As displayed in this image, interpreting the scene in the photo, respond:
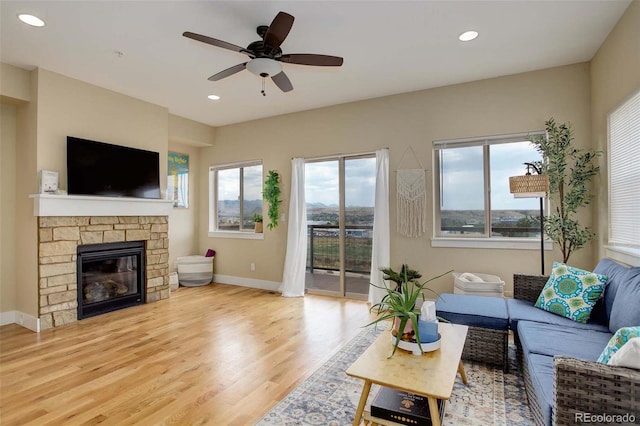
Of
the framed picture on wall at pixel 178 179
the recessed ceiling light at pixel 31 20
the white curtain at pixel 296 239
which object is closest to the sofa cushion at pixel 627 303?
the white curtain at pixel 296 239

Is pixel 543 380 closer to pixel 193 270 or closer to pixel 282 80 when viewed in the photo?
pixel 282 80

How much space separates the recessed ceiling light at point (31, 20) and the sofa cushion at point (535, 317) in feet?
15.5

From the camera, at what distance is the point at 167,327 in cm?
370

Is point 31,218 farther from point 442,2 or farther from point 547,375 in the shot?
point 547,375

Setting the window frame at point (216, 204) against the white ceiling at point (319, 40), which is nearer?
the white ceiling at point (319, 40)

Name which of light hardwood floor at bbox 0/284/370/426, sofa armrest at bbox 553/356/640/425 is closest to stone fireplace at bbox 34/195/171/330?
light hardwood floor at bbox 0/284/370/426

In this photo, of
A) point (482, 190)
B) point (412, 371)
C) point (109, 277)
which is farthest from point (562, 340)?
point (109, 277)

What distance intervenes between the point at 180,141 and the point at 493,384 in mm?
5814

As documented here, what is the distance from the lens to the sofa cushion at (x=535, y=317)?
2.34 m

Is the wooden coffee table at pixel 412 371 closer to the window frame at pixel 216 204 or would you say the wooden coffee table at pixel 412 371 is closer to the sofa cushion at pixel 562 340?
the sofa cushion at pixel 562 340

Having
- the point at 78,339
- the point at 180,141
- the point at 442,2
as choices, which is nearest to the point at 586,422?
the point at 442,2

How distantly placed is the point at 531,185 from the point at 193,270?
5.28 meters

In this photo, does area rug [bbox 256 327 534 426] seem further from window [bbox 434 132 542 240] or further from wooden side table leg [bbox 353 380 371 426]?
window [bbox 434 132 542 240]

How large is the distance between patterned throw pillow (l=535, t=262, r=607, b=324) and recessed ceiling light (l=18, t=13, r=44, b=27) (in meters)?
4.97
